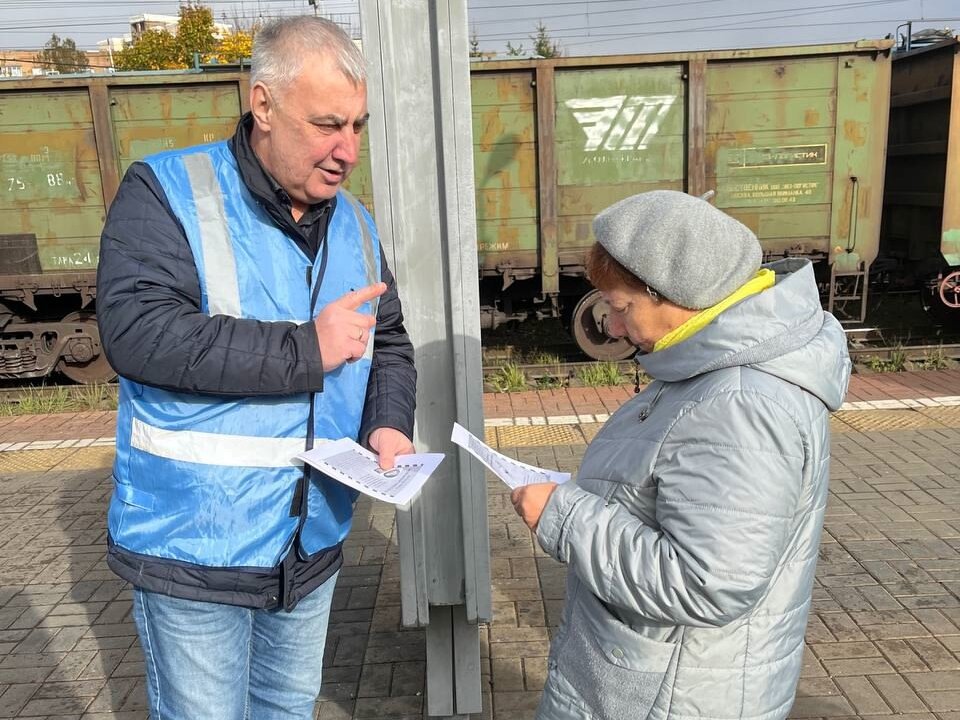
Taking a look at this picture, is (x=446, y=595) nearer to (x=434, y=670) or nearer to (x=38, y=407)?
(x=434, y=670)

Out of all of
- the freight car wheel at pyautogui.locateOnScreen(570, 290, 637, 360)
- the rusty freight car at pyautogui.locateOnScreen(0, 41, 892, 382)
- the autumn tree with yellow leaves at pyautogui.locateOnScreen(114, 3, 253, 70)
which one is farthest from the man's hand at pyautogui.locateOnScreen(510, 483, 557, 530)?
the autumn tree with yellow leaves at pyautogui.locateOnScreen(114, 3, 253, 70)

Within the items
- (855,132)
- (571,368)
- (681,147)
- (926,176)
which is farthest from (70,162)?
(926,176)

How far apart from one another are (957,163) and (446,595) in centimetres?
790

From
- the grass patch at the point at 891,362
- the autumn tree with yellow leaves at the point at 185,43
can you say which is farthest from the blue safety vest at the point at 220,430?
the autumn tree with yellow leaves at the point at 185,43

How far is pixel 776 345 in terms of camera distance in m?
1.38

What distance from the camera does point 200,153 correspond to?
1676mm

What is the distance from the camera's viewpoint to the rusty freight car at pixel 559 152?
761cm

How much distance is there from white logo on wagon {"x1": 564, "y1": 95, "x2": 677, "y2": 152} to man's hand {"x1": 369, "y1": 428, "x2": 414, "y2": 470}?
20.9 feet

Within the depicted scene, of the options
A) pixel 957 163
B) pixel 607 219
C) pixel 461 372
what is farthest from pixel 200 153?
pixel 957 163

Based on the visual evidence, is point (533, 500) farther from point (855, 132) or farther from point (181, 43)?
point (181, 43)

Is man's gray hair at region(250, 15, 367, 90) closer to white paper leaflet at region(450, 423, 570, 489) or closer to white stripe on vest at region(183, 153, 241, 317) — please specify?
white stripe on vest at region(183, 153, 241, 317)

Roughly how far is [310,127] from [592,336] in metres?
6.71

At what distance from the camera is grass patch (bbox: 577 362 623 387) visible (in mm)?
7449

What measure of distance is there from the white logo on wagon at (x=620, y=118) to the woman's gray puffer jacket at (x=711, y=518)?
645 centimetres
